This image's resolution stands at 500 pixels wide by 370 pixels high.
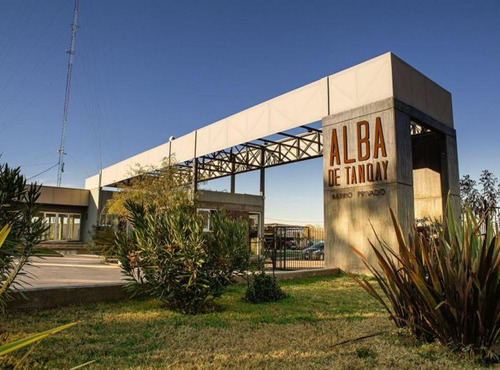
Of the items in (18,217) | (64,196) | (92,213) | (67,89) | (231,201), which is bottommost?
(18,217)

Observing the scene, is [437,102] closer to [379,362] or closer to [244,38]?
[244,38]

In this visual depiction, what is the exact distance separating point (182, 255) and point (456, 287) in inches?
123

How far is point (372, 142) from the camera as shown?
381 inches

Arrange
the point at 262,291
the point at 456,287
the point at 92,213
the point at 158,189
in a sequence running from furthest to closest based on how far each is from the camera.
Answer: the point at 92,213 → the point at 158,189 → the point at 262,291 → the point at 456,287

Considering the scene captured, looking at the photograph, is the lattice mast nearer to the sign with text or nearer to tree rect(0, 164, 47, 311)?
the sign with text

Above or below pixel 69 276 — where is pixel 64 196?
above

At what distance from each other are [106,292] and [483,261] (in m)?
5.34

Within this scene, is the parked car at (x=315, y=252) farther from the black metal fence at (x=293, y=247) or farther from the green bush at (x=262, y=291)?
the green bush at (x=262, y=291)

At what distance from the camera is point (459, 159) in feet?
40.8

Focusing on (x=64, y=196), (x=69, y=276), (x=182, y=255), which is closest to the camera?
(x=182, y=255)

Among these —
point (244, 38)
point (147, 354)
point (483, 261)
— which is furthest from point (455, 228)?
point (244, 38)

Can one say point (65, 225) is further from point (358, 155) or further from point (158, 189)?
point (358, 155)

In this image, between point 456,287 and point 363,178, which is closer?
point 456,287

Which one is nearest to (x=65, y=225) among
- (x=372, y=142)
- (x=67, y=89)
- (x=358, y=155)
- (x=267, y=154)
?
(x=67, y=89)
